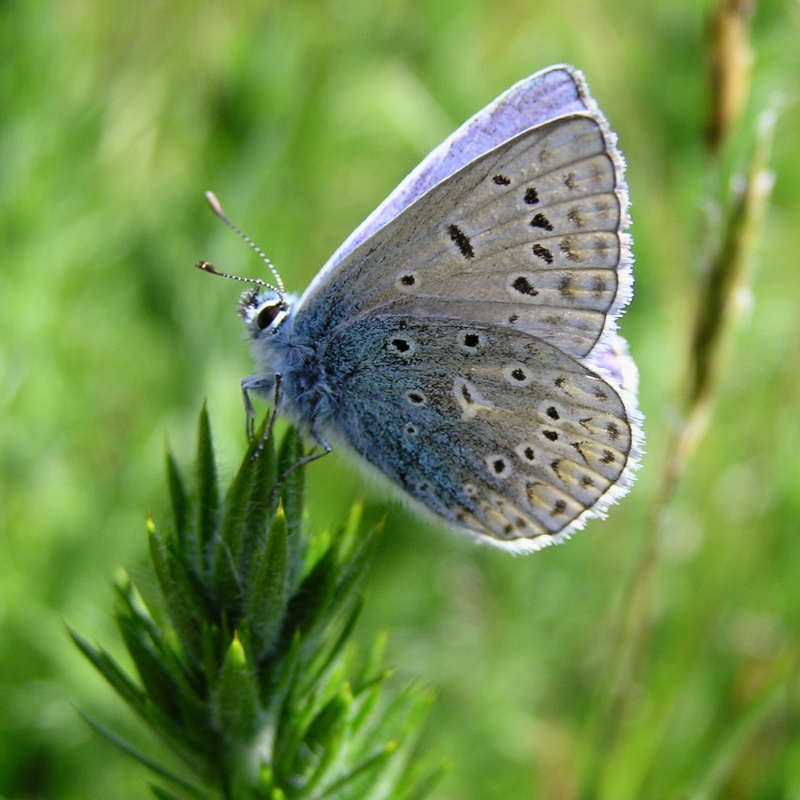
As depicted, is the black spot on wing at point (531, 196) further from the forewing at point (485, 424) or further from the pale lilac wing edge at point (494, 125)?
the forewing at point (485, 424)

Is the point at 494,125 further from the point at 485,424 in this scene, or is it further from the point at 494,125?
the point at 485,424

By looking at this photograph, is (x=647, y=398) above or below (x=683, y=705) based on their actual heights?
above

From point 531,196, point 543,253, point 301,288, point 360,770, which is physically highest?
point 301,288

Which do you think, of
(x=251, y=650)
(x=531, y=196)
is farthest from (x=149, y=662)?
(x=531, y=196)

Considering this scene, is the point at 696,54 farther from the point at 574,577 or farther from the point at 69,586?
the point at 69,586

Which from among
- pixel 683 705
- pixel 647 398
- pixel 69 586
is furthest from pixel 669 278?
pixel 69 586

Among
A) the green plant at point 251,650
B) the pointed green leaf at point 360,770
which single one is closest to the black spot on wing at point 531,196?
the green plant at point 251,650

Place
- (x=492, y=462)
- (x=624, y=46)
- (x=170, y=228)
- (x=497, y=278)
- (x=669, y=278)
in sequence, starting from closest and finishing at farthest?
(x=497, y=278) → (x=492, y=462) → (x=669, y=278) → (x=170, y=228) → (x=624, y=46)
